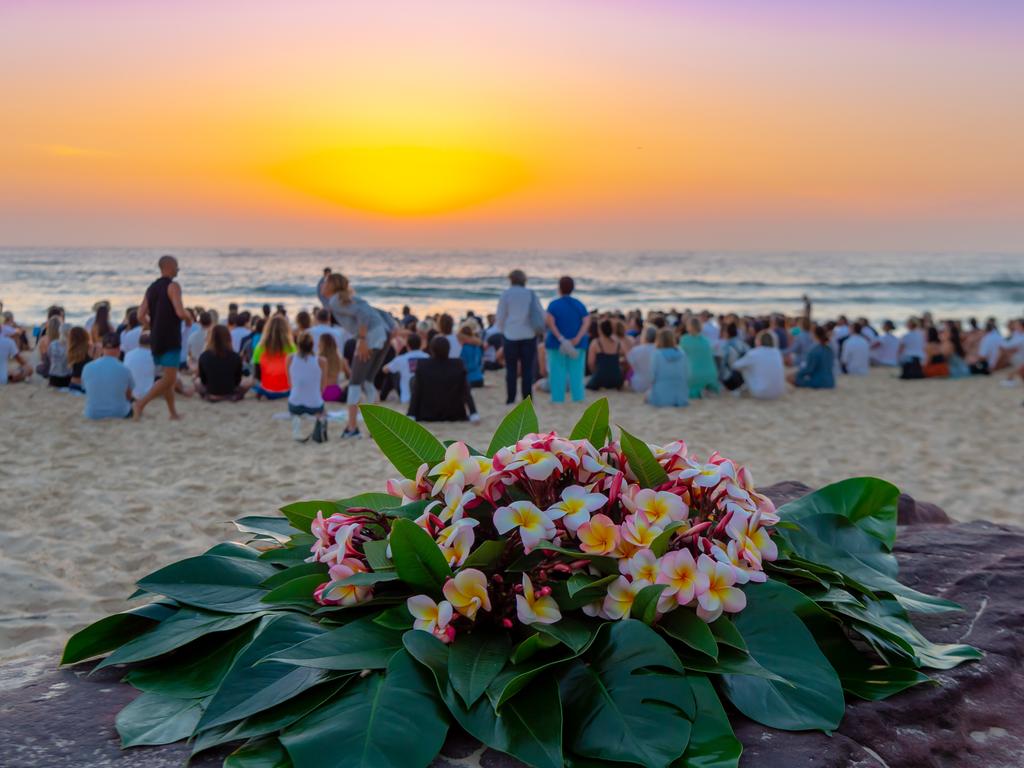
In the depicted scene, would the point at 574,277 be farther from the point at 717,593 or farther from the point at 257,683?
the point at 257,683

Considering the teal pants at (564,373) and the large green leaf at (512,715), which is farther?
the teal pants at (564,373)

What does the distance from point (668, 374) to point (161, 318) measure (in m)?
5.88

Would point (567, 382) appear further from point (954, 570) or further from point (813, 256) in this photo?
point (813, 256)

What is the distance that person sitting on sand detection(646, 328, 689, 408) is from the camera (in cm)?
1067

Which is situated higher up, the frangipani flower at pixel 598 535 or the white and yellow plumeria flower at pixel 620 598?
the frangipani flower at pixel 598 535

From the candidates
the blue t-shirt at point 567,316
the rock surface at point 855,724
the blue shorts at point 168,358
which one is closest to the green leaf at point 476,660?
the rock surface at point 855,724

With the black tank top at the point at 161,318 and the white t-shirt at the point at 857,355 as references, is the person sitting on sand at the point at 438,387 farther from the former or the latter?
the white t-shirt at the point at 857,355

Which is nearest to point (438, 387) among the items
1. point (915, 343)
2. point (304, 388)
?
point (304, 388)

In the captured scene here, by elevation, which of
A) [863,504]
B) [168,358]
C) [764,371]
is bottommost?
[764,371]

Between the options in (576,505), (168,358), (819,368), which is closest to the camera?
(576,505)

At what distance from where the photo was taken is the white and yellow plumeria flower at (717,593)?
1.64 m

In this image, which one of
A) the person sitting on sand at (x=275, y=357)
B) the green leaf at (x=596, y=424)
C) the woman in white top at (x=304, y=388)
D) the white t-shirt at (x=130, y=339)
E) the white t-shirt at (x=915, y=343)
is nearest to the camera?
the green leaf at (x=596, y=424)

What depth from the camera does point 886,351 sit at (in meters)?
16.0

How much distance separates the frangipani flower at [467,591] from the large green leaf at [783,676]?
50 cm
